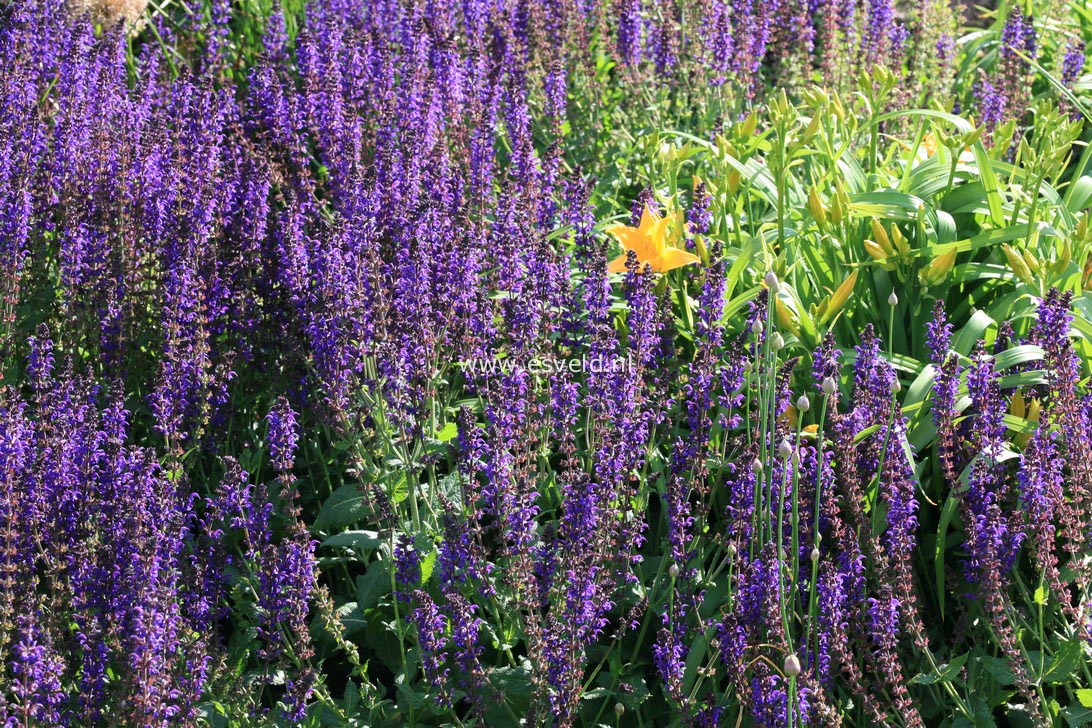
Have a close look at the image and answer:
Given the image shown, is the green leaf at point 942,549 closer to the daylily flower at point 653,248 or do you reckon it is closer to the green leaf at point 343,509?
the daylily flower at point 653,248

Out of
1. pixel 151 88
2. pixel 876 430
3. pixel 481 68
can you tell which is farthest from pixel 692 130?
pixel 876 430

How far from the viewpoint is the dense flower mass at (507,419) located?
3033mm

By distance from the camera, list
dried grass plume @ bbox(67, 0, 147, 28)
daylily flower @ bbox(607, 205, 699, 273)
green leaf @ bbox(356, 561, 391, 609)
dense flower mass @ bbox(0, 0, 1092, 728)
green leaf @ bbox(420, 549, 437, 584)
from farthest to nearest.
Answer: dried grass plume @ bbox(67, 0, 147, 28)
daylily flower @ bbox(607, 205, 699, 273)
green leaf @ bbox(356, 561, 391, 609)
green leaf @ bbox(420, 549, 437, 584)
dense flower mass @ bbox(0, 0, 1092, 728)

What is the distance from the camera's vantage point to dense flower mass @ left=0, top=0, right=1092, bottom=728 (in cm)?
303

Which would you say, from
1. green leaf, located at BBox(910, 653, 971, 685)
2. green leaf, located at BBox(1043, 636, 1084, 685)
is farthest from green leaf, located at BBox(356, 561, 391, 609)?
green leaf, located at BBox(1043, 636, 1084, 685)

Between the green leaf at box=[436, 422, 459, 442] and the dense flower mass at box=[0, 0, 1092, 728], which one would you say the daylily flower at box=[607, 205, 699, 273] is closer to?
the dense flower mass at box=[0, 0, 1092, 728]

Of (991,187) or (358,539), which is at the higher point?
(991,187)

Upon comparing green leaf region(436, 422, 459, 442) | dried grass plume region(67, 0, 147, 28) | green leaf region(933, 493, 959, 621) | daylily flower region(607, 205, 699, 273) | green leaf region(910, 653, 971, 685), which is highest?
dried grass plume region(67, 0, 147, 28)

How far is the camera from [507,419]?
10.4 feet

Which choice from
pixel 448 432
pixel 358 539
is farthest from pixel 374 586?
pixel 448 432

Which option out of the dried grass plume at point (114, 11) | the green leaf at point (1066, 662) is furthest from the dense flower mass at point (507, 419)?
the dried grass plume at point (114, 11)

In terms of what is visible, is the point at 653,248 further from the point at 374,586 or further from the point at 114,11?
the point at 114,11

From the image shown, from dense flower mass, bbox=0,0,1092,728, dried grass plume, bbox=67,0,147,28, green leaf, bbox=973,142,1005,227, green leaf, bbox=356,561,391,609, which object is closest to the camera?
dense flower mass, bbox=0,0,1092,728

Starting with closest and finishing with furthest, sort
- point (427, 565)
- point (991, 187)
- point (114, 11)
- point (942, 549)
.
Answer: point (427, 565) < point (942, 549) < point (991, 187) < point (114, 11)
